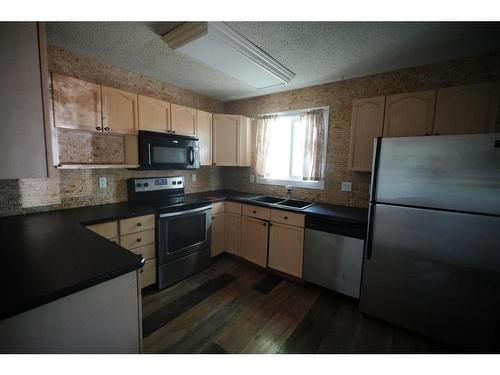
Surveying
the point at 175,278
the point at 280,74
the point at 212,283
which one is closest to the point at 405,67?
the point at 280,74

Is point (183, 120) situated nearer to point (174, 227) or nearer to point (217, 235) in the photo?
point (174, 227)

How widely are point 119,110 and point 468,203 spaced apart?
3067 mm

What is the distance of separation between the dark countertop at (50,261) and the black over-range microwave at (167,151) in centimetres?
97

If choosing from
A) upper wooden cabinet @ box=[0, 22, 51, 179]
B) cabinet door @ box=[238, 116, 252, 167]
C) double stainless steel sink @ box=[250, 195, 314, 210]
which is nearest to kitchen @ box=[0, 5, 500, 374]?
upper wooden cabinet @ box=[0, 22, 51, 179]

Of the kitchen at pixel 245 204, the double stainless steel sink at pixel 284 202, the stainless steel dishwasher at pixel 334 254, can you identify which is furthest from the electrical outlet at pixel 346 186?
the stainless steel dishwasher at pixel 334 254

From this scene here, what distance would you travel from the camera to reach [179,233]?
249cm

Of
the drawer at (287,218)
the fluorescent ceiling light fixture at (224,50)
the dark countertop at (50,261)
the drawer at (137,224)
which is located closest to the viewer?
the dark countertop at (50,261)

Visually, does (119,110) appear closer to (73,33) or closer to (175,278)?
(73,33)

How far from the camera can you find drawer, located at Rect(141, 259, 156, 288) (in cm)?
223

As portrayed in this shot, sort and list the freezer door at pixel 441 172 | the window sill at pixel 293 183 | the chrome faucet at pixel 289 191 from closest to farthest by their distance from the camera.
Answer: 1. the freezer door at pixel 441 172
2. the window sill at pixel 293 183
3. the chrome faucet at pixel 289 191

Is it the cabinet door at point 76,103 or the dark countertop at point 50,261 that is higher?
the cabinet door at point 76,103

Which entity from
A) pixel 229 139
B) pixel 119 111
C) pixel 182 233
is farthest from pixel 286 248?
pixel 119 111

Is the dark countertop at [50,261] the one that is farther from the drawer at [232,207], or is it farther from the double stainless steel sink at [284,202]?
the double stainless steel sink at [284,202]

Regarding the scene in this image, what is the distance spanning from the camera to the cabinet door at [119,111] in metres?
2.10
